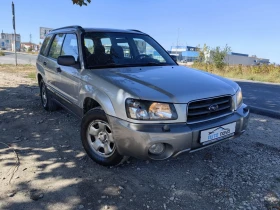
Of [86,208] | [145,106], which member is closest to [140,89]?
[145,106]

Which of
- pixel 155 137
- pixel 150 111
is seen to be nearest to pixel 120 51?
pixel 150 111

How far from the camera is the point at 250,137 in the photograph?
4.20 m

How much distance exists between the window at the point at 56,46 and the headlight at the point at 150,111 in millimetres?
2540

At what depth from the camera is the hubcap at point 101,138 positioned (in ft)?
→ 9.69

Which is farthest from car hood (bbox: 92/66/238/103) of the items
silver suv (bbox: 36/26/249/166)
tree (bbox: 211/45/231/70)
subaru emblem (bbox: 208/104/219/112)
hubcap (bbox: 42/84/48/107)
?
tree (bbox: 211/45/231/70)

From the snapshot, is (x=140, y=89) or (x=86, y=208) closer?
(x=86, y=208)

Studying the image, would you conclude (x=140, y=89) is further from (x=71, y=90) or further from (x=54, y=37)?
(x=54, y=37)

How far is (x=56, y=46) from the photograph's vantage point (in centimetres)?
460

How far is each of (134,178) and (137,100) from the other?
3.20 feet

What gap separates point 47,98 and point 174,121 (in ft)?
11.8

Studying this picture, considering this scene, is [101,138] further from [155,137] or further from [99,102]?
[155,137]

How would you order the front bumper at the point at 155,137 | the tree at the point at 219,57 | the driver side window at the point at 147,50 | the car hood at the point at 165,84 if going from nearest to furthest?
1. the front bumper at the point at 155,137
2. the car hood at the point at 165,84
3. the driver side window at the point at 147,50
4. the tree at the point at 219,57

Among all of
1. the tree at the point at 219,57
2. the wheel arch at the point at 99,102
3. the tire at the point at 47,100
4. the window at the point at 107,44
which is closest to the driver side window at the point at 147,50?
the window at the point at 107,44

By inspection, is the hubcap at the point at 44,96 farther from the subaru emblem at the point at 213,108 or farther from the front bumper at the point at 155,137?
the subaru emblem at the point at 213,108
